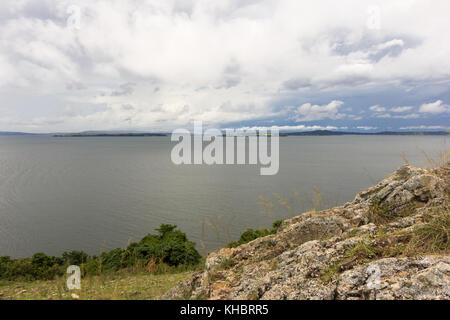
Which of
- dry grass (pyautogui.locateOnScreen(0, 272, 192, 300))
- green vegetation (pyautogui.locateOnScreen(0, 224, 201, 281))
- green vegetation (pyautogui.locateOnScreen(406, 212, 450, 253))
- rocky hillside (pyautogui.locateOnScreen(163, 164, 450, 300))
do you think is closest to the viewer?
rocky hillside (pyautogui.locateOnScreen(163, 164, 450, 300))

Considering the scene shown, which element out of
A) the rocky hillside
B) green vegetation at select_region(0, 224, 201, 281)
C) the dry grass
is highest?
the rocky hillside

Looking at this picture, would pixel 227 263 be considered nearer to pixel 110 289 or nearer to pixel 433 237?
pixel 433 237

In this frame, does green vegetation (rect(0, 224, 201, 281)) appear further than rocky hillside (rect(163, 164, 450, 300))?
Yes

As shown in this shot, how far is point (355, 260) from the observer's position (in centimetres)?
348

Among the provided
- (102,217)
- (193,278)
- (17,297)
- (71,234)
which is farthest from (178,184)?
(193,278)

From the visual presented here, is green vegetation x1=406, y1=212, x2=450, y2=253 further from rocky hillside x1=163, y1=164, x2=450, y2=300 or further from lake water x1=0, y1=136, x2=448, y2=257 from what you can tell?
lake water x1=0, y1=136, x2=448, y2=257

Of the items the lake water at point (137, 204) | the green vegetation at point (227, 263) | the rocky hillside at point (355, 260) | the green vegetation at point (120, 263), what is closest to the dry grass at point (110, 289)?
the green vegetation at point (227, 263)

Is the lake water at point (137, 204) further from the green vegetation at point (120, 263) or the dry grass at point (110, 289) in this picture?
the dry grass at point (110, 289)

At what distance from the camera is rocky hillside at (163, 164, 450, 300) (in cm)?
285

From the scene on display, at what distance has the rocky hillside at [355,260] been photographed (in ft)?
9.34

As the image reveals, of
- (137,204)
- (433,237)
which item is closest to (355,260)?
(433,237)

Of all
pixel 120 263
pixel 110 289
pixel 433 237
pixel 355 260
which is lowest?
pixel 120 263

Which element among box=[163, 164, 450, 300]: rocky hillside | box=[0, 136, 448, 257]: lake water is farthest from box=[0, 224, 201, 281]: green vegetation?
box=[163, 164, 450, 300]: rocky hillside
